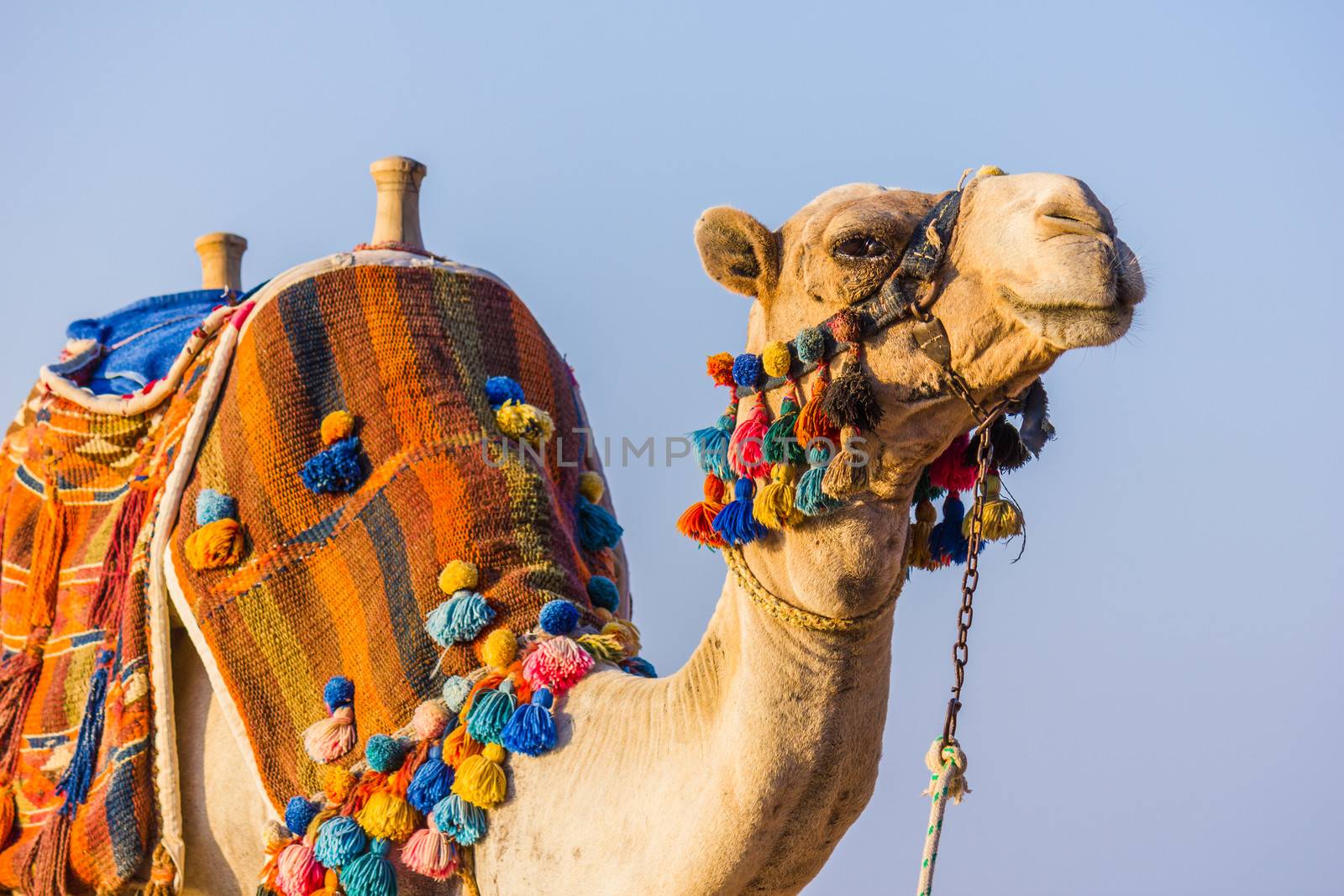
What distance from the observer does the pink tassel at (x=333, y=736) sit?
157 inches

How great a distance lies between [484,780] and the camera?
11.9ft

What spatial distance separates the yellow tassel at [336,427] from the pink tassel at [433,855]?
119 cm

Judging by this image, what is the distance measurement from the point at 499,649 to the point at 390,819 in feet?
1.51

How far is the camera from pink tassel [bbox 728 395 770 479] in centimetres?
325

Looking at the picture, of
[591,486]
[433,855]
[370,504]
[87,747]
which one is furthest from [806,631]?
[87,747]

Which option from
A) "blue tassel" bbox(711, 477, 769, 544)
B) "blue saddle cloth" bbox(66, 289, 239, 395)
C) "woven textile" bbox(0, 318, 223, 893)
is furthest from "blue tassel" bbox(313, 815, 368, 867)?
"blue saddle cloth" bbox(66, 289, 239, 395)

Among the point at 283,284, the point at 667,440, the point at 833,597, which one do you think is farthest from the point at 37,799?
the point at 833,597

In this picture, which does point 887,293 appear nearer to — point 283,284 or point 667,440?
point 667,440

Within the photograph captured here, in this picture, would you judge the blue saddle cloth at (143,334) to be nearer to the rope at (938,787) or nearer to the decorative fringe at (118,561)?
the decorative fringe at (118,561)

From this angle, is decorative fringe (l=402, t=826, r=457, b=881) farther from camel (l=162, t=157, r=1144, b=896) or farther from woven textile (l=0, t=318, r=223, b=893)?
woven textile (l=0, t=318, r=223, b=893)

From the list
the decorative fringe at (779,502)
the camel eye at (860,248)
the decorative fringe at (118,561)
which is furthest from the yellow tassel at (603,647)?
the decorative fringe at (118,561)

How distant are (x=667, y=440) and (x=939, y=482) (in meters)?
1.02

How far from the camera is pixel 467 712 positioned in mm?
3764

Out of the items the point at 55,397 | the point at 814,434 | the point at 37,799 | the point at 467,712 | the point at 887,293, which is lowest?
the point at 37,799
